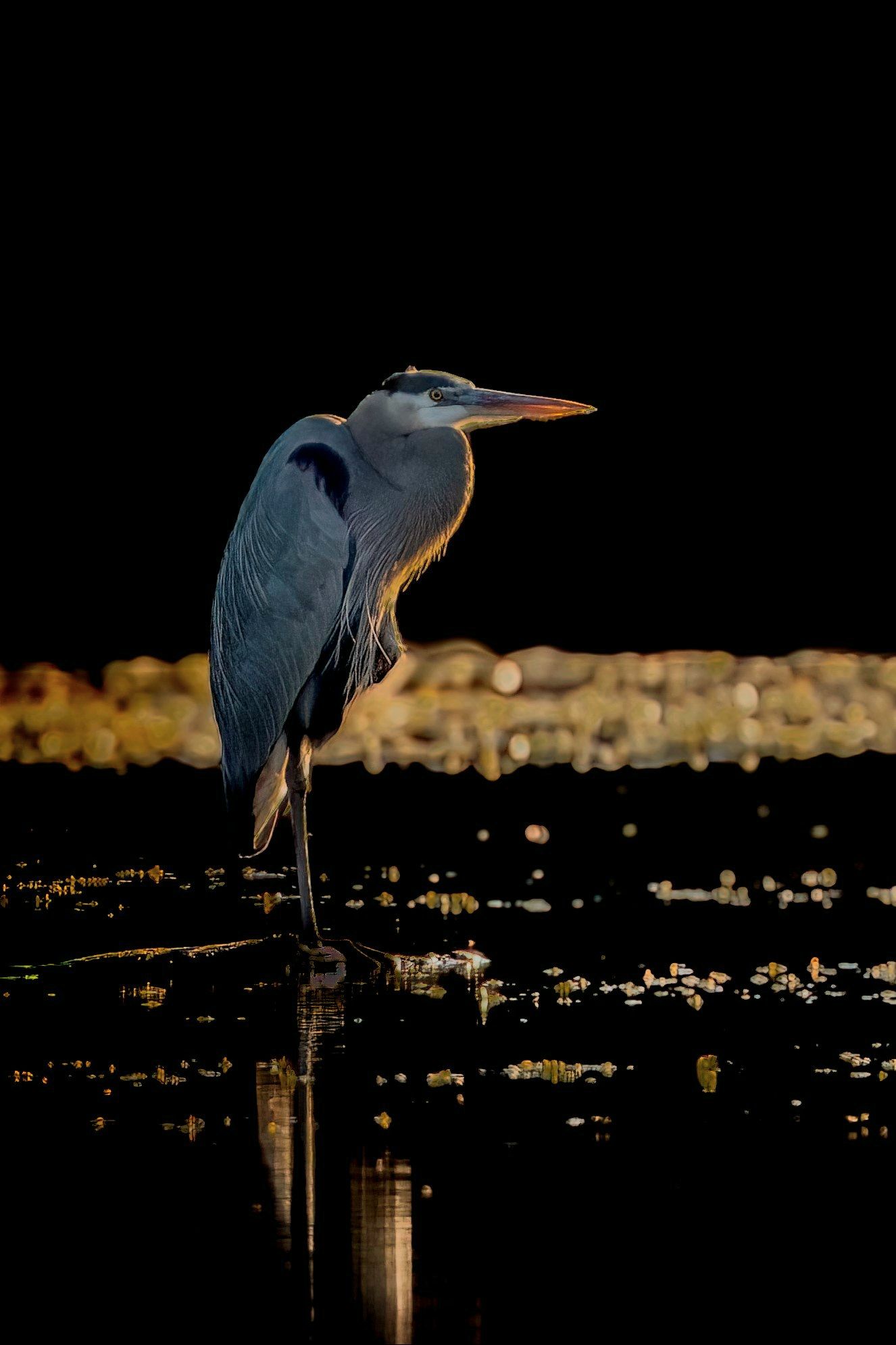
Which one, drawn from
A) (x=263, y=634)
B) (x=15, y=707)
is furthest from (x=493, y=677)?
(x=263, y=634)

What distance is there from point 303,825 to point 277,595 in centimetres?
39

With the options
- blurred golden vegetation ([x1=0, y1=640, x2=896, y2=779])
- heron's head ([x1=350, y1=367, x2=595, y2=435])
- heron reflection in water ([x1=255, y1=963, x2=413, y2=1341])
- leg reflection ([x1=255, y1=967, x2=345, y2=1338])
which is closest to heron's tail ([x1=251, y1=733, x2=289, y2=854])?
leg reflection ([x1=255, y1=967, x2=345, y2=1338])

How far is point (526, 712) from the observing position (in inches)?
190

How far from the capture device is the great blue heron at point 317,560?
2736mm

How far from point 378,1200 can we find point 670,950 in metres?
1.13

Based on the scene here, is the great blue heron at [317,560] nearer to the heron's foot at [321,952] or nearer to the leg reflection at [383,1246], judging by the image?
the heron's foot at [321,952]

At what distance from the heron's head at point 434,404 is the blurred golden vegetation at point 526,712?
63.8 inches

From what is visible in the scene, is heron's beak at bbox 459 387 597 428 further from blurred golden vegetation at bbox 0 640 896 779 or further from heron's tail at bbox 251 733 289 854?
blurred golden vegetation at bbox 0 640 896 779

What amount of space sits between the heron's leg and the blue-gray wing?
3 cm

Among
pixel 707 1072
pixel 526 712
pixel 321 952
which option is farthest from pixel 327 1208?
pixel 526 712

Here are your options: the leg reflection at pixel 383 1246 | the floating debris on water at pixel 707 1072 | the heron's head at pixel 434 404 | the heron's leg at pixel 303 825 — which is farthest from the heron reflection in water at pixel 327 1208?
the heron's head at pixel 434 404

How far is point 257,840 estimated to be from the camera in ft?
9.34

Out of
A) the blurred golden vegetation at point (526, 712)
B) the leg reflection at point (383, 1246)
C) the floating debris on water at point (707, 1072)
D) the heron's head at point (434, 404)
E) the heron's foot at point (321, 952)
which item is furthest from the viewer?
the blurred golden vegetation at point (526, 712)

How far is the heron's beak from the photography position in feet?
9.03
